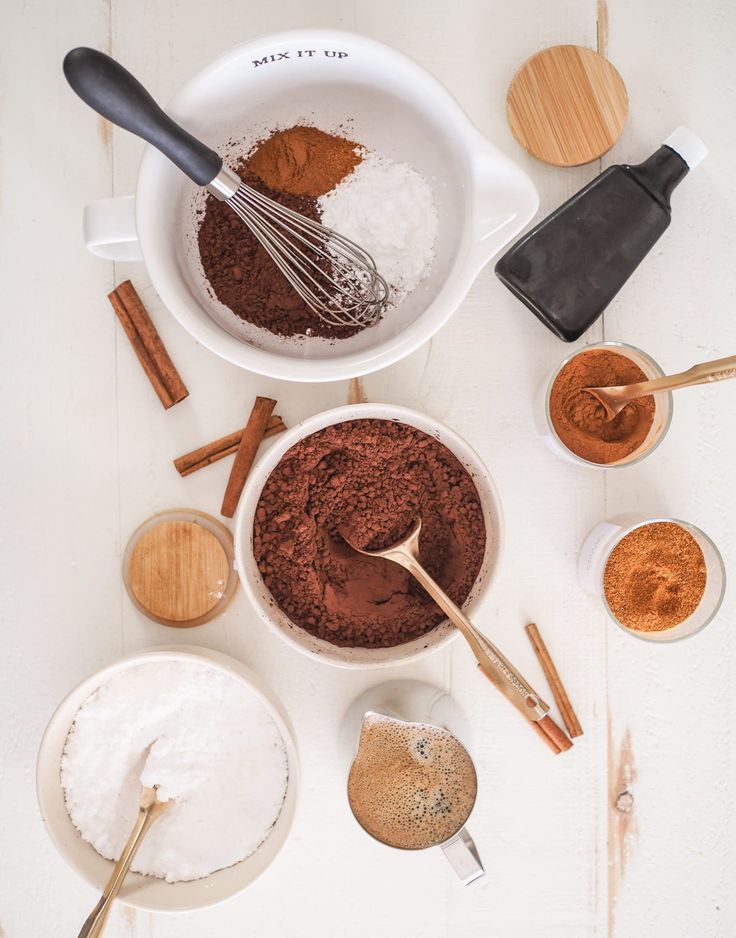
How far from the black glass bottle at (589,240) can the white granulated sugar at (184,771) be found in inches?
19.9

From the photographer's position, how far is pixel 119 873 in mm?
700

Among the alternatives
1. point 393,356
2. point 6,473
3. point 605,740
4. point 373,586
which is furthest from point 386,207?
point 605,740

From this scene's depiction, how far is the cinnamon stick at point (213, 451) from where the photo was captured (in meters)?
0.80

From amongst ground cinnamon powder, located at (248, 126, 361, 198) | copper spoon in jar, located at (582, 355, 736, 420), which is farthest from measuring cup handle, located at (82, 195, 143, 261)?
copper spoon in jar, located at (582, 355, 736, 420)

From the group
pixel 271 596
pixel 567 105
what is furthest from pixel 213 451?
pixel 567 105

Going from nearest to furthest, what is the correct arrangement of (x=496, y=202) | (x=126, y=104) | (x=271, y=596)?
(x=126, y=104) < (x=496, y=202) < (x=271, y=596)

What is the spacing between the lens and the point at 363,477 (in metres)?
0.75

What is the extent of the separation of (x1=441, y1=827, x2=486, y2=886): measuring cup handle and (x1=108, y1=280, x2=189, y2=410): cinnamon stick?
20.8 inches

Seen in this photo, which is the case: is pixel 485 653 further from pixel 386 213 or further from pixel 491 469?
pixel 386 213

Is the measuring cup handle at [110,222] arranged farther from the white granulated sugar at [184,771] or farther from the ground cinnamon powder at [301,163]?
the white granulated sugar at [184,771]

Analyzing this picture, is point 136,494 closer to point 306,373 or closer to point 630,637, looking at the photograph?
point 306,373

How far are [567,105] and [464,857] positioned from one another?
2.54 ft

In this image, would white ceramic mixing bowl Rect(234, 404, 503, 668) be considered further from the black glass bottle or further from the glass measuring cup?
the black glass bottle

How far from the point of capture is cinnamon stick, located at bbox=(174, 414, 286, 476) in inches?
31.3
